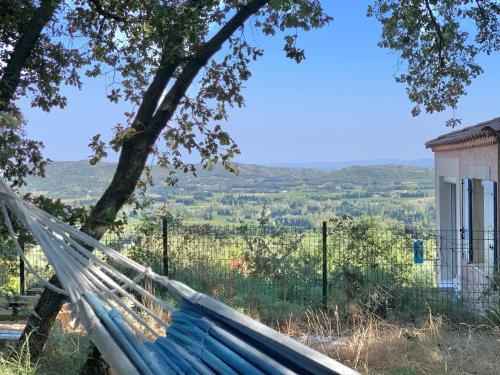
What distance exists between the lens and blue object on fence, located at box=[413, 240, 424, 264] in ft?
21.9

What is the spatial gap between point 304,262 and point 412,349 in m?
2.61

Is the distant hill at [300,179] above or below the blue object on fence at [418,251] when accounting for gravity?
above

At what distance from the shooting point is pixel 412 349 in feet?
14.5

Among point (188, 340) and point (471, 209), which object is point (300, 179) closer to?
point (471, 209)

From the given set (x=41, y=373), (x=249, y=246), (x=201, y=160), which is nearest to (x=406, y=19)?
(x=201, y=160)

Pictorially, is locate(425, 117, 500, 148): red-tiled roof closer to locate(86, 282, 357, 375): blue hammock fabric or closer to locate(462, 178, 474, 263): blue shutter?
locate(462, 178, 474, 263): blue shutter

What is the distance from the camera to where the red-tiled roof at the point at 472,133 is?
644 cm

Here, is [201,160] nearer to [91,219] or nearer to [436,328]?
[91,219]

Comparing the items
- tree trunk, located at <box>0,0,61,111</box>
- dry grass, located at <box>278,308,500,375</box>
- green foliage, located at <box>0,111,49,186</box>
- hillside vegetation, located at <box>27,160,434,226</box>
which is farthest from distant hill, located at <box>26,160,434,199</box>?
tree trunk, located at <box>0,0,61,111</box>

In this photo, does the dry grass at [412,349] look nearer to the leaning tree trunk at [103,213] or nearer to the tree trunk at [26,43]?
the leaning tree trunk at [103,213]

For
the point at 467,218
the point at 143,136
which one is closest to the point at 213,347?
the point at 143,136

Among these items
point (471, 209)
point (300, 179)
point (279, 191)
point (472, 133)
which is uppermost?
point (472, 133)

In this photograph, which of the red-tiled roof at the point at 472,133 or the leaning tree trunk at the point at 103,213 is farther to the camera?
the red-tiled roof at the point at 472,133

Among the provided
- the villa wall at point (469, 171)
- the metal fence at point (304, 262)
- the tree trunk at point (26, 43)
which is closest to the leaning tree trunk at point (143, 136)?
the tree trunk at point (26, 43)
